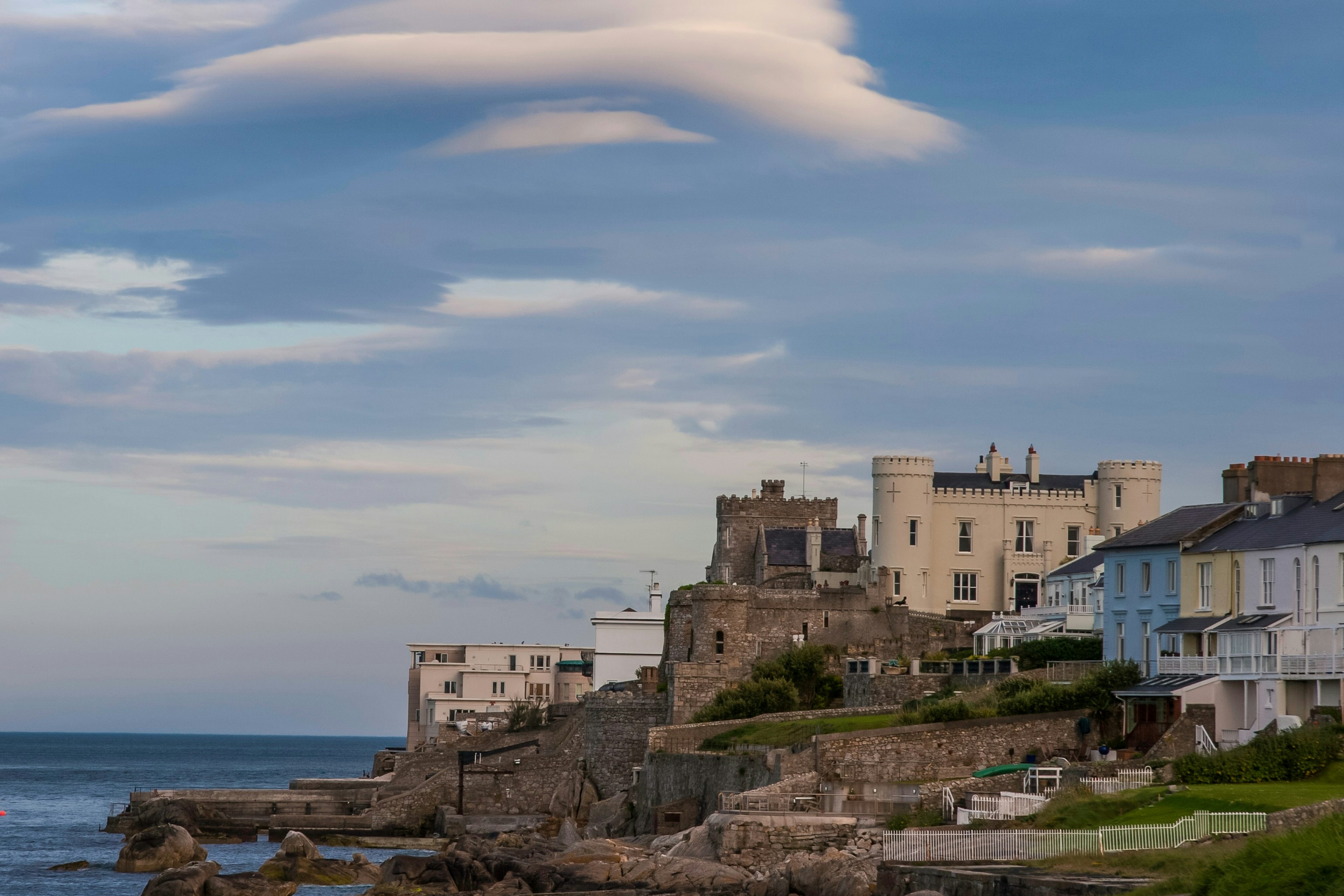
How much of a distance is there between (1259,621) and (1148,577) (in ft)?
23.2

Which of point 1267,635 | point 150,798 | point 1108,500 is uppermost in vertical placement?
point 1108,500

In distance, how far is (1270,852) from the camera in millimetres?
24453

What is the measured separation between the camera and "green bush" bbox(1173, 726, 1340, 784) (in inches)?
1511

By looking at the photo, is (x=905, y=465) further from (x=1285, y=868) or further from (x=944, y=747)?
(x=1285, y=868)

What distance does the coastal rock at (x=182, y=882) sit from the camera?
44.2 m

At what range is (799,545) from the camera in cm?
7950

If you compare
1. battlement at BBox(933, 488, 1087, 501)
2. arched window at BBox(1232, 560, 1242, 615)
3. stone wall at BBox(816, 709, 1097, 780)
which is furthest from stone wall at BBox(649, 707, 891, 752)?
battlement at BBox(933, 488, 1087, 501)

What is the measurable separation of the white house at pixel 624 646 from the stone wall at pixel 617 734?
55.6 feet

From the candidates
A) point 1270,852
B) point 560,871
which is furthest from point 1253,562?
point 1270,852

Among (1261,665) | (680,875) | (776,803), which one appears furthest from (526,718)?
(1261,665)

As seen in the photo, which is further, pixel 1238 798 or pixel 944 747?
pixel 944 747

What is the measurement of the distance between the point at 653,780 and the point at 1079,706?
56.4ft

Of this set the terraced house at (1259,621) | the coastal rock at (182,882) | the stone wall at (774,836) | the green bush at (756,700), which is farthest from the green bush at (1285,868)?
the green bush at (756,700)

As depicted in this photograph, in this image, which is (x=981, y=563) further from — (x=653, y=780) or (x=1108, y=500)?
(x=653, y=780)
